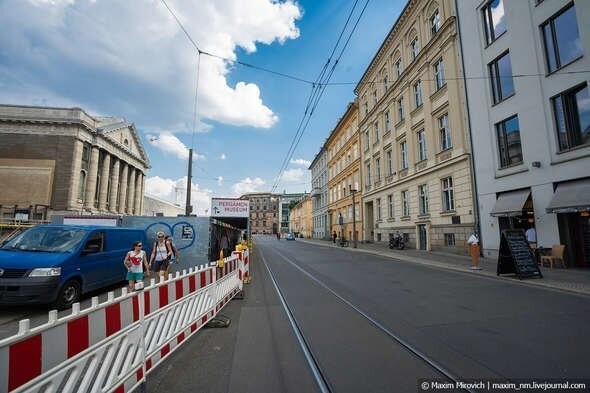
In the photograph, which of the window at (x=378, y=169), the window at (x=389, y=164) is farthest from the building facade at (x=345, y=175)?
the window at (x=389, y=164)

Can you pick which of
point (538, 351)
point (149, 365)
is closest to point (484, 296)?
point (538, 351)

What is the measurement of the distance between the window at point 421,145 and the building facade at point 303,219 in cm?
4600

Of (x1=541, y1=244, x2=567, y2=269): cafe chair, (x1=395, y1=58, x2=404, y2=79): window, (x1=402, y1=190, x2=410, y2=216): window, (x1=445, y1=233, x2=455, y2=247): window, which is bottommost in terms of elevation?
(x1=541, y1=244, x2=567, y2=269): cafe chair

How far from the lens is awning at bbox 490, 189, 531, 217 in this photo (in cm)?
1359

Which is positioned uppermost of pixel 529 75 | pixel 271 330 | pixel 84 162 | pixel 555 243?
pixel 84 162

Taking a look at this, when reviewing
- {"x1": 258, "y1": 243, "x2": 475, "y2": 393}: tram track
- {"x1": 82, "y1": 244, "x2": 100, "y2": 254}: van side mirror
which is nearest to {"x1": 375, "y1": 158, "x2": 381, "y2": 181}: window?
{"x1": 258, "y1": 243, "x2": 475, "y2": 393}: tram track

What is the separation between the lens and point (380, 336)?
462cm

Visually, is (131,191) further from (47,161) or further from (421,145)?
(421,145)

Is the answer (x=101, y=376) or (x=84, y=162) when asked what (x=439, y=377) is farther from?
(x=84, y=162)

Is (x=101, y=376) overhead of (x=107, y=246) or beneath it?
beneath

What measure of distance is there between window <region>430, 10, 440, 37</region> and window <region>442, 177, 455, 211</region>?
1017cm

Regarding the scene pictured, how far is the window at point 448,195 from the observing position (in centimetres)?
1898

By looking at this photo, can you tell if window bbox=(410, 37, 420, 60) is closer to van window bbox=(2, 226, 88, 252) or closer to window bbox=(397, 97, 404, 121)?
window bbox=(397, 97, 404, 121)

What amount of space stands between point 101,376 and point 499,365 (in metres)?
4.22
